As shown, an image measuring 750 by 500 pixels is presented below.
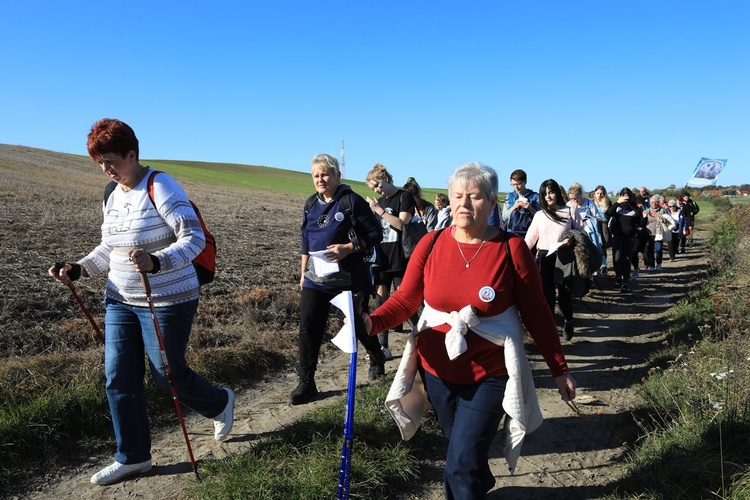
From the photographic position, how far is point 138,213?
136 inches

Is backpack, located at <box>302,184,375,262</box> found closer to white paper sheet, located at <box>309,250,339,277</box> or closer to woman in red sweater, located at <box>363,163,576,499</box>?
white paper sheet, located at <box>309,250,339,277</box>

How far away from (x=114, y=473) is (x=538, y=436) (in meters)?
3.18

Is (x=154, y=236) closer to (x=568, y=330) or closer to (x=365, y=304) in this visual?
(x=365, y=304)

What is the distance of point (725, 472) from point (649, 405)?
5.35 feet

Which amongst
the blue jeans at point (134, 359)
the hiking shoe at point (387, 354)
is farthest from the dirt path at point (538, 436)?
the blue jeans at point (134, 359)

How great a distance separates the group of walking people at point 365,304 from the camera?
2793 millimetres

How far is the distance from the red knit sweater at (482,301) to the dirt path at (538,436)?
1305mm

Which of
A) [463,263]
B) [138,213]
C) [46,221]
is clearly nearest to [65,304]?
[138,213]

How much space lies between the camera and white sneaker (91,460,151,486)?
11.9 feet

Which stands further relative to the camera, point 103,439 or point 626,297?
point 626,297

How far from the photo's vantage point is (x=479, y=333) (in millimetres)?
2814

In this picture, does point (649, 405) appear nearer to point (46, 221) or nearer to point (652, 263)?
point (652, 263)

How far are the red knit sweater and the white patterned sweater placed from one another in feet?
4.45

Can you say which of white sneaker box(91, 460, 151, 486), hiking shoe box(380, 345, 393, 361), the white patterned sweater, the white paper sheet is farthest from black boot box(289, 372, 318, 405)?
the white patterned sweater
